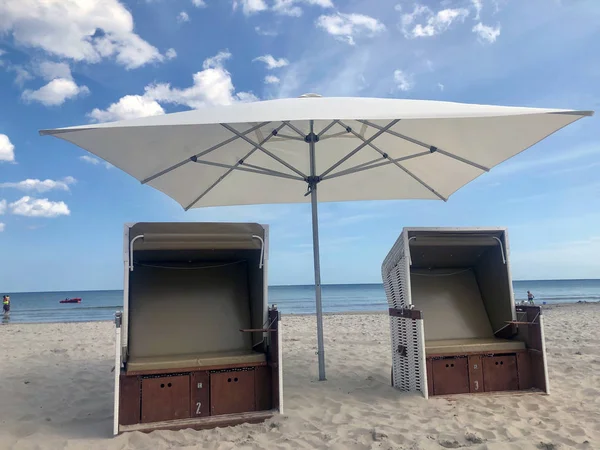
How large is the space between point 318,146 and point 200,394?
316 centimetres

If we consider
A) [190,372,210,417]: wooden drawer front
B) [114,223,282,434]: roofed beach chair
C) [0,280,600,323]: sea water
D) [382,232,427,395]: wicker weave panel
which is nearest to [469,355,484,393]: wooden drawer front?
[382,232,427,395]: wicker weave panel

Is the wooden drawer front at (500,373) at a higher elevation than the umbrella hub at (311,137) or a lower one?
lower

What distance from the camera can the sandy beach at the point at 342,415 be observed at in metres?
3.23

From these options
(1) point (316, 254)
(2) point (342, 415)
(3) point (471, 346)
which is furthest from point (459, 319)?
(2) point (342, 415)

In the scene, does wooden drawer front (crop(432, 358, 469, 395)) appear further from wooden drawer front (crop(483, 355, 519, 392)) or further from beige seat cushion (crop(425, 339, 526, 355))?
wooden drawer front (crop(483, 355, 519, 392))

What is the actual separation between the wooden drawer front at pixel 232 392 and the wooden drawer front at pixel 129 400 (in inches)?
22.8

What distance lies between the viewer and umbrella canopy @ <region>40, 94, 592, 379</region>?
11.5 feet

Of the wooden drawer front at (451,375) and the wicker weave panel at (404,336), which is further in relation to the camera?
the wooden drawer front at (451,375)

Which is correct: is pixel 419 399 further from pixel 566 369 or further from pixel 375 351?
pixel 375 351

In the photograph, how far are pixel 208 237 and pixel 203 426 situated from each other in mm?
1546

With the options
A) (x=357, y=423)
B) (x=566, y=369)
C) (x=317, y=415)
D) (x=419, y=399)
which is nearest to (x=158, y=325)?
(x=317, y=415)

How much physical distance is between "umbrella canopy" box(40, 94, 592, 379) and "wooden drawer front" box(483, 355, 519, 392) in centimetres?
168

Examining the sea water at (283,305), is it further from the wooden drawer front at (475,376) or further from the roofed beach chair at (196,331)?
the wooden drawer front at (475,376)

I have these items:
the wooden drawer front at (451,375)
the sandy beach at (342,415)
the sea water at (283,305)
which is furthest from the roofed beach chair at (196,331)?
the sea water at (283,305)
